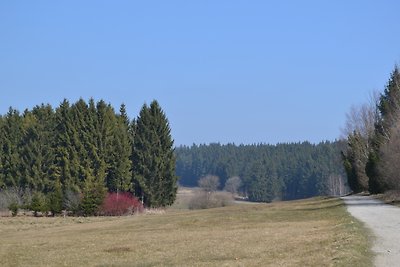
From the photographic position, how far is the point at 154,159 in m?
→ 78.1

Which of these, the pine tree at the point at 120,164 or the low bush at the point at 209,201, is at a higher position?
the pine tree at the point at 120,164

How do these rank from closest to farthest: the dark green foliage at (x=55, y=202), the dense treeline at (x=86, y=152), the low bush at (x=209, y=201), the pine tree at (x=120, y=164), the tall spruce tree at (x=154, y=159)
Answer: the dark green foliage at (x=55, y=202) < the dense treeline at (x=86, y=152) < the pine tree at (x=120, y=164) < the tall spruce tree at (x=154, y=159) < the low bush at (x=209, y=201)

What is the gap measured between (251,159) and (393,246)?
182 metres

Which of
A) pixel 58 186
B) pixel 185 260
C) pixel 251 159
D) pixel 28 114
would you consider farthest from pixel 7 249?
pixel 251 159

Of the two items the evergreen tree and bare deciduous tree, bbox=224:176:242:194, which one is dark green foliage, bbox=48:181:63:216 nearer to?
the evergreen tree

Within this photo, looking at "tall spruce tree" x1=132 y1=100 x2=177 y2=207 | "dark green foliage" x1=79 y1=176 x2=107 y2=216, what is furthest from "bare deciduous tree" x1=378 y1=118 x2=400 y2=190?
"tall spruce tree" x1=132 y1=100 x2=177 y2=207

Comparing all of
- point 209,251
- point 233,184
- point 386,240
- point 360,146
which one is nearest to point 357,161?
point 360,146

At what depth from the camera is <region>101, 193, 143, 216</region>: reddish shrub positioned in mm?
67625

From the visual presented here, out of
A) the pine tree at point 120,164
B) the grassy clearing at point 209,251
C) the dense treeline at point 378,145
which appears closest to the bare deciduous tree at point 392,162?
the dense treeline at point 378,145

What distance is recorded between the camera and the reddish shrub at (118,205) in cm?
6762

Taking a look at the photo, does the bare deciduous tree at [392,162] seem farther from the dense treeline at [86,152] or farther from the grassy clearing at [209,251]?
the dense treeline at [86,152]

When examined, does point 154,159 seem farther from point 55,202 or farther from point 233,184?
point 233,184

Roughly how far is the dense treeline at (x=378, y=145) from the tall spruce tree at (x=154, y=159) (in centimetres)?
2425

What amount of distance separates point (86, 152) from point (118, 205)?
9.92 meters
